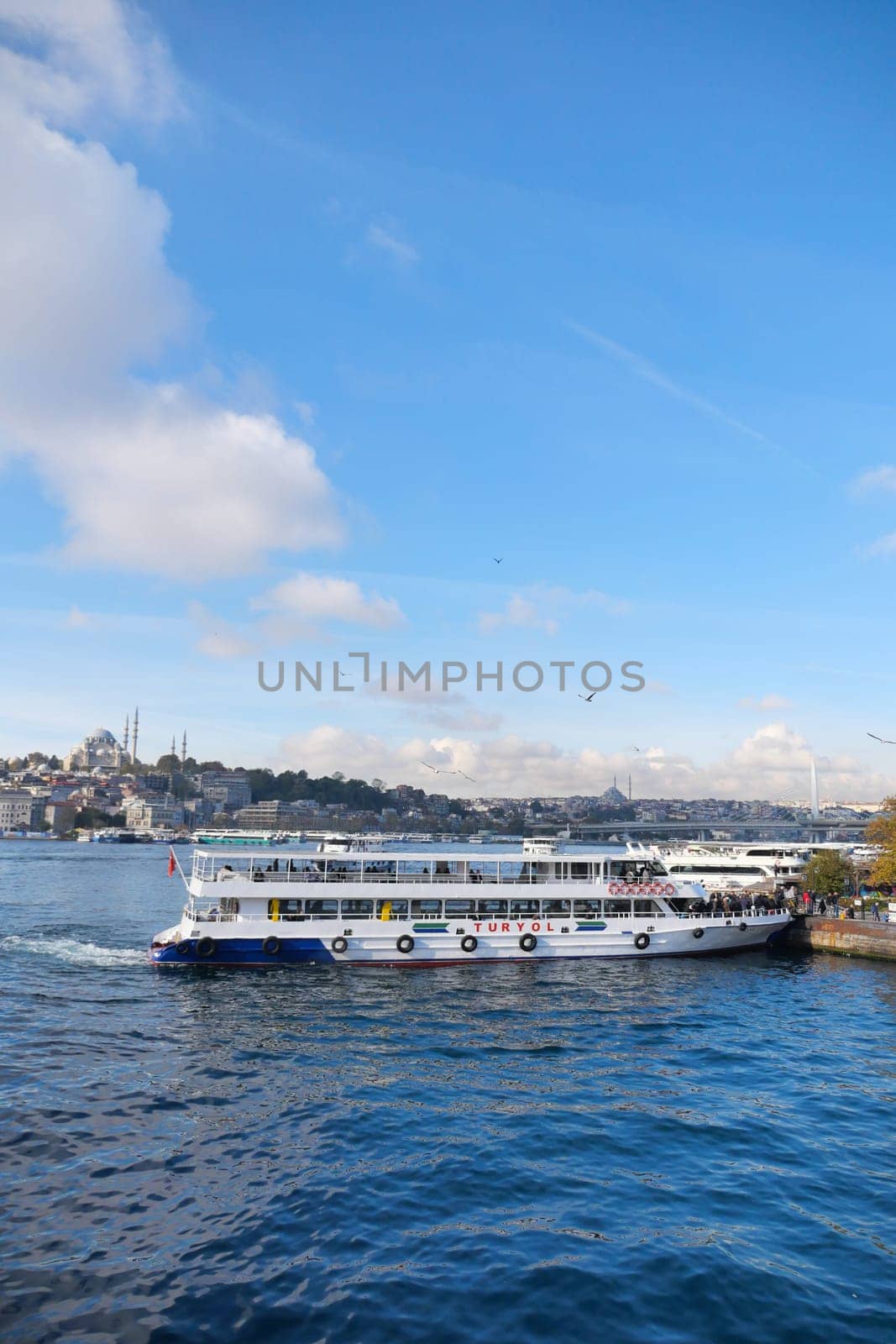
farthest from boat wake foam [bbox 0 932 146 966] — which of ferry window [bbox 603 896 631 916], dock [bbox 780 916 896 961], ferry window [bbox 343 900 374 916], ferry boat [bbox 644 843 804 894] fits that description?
ferry boat [bbox 644 843 804 894]

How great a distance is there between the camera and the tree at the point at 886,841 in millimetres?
45031

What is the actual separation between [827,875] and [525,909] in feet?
80.5

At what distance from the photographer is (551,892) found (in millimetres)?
36406

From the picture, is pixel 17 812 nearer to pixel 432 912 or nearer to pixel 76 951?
pixel 76 951

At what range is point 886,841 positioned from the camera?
48.2 meters

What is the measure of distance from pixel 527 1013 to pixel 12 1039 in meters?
14.4

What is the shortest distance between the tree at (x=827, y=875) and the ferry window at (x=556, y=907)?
22.5 m

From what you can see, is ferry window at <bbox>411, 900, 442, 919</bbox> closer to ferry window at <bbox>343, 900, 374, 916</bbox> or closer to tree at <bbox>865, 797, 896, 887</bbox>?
ferry window at <bbox>343, 900, 374, 916</bbox>

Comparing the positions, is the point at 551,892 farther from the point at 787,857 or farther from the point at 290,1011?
the point at 787,857

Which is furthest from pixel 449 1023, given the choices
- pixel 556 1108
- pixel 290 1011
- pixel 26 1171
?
pixel 26 1171

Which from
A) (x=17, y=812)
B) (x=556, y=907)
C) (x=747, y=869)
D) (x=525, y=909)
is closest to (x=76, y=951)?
(x=525, y=909)

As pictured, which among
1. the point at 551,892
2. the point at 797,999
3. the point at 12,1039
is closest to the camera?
the point at 12,1039

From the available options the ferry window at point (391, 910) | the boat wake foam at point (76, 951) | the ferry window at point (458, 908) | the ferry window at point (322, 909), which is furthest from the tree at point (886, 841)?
the boat wake foam at point (76, 951)

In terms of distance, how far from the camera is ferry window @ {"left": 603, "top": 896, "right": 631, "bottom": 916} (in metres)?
37.1
